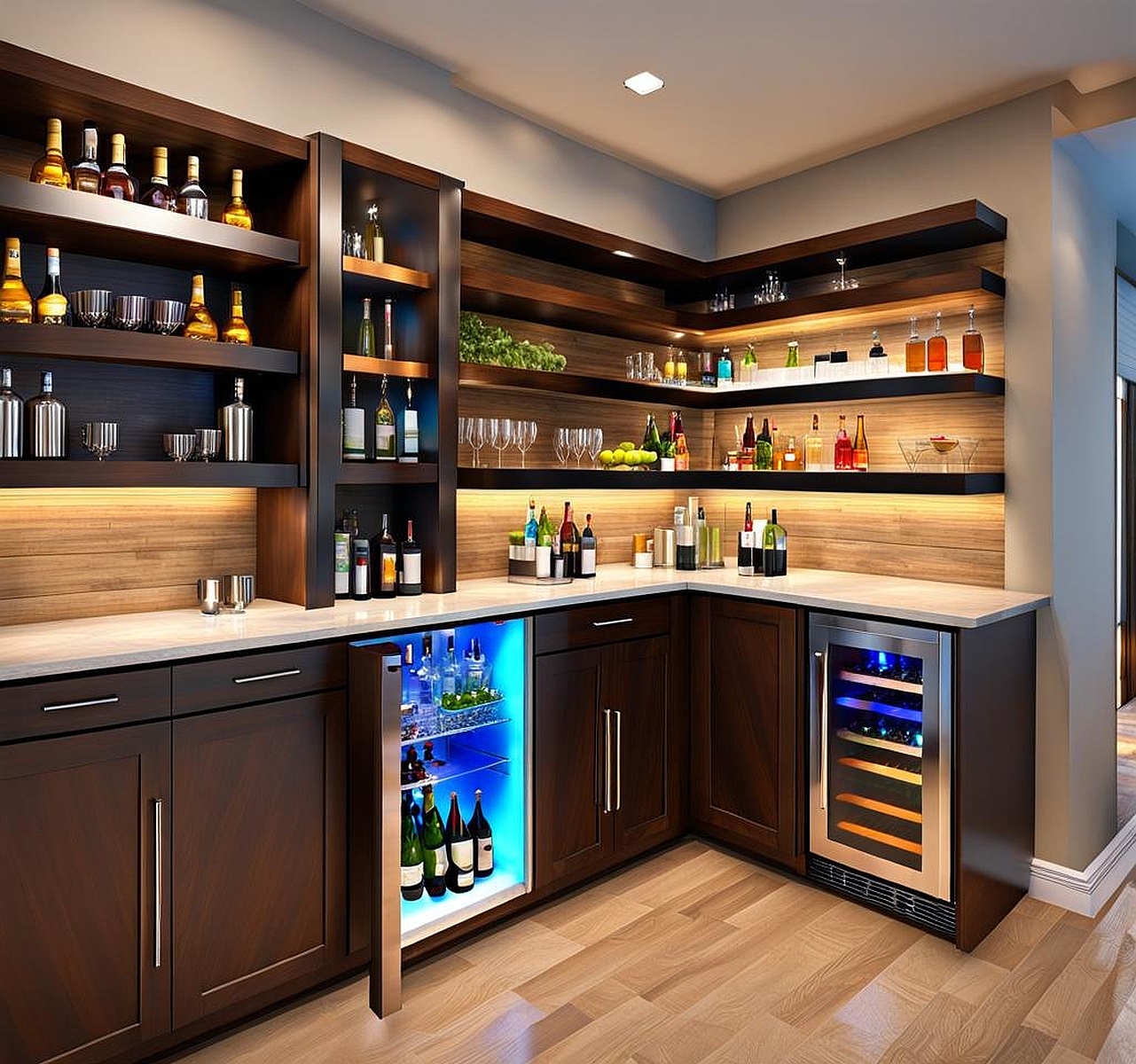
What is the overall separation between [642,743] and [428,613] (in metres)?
1.07

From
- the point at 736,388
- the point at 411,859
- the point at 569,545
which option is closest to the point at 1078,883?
the point at 569,545

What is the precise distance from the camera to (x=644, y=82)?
321cm

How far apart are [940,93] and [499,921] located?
133 inches

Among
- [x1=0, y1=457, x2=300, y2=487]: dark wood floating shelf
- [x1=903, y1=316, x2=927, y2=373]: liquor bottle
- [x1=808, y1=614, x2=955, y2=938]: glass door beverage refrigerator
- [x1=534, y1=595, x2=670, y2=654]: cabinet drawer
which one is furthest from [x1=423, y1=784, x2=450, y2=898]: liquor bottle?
[x1=903, y1=316, x2=927, y2=373]: liquor bottle

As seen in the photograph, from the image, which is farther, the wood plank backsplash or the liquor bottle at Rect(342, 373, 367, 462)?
the liquor bottle at Rect(342, 373, 367, 462)

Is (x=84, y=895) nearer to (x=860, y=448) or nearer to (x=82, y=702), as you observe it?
(x=82, y=702)

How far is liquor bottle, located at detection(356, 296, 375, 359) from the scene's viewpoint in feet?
9.93

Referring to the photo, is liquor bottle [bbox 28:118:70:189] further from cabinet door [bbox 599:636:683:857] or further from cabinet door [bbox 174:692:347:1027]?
cabinet door [bbox 599:636:683:857]

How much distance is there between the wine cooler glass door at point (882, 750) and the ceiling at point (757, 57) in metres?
1.96

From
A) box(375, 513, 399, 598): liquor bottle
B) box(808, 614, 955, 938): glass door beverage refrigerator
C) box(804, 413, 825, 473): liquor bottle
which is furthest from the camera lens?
box(804, 413, 825, 473): liquor bottle

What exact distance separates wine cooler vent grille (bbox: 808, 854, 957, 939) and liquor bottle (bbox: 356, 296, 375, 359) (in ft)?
7.86

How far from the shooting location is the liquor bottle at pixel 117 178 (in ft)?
7.59

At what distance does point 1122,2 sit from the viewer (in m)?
2.61

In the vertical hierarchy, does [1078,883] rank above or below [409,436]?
below
